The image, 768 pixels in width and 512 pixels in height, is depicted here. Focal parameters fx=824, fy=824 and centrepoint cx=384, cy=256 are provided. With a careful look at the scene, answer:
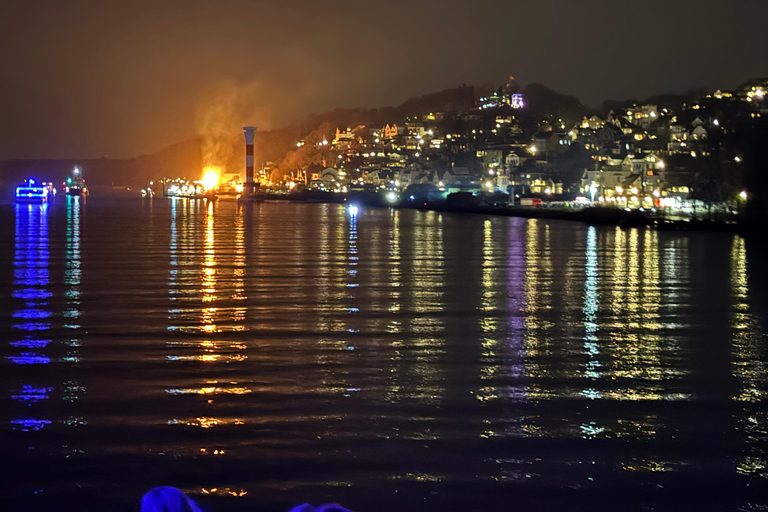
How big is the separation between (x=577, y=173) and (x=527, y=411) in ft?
299

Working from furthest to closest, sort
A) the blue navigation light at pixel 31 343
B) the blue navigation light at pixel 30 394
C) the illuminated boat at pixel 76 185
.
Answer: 1. the illuminated boat at pixel 76 185
2. the blue navigation light at pixel 31 343
3. the blue navigation light at pixel 30 394

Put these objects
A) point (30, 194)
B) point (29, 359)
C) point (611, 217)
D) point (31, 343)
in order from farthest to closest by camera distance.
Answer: point (30, 194)
point (611, 217)
point (31, 343)
point (29, 359)

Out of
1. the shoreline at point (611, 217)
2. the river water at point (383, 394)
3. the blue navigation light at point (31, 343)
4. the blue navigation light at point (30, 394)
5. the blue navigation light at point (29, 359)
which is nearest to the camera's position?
the river water at point (383, 394)

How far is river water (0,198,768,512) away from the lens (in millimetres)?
4441

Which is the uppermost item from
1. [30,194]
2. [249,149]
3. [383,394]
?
[249,149]

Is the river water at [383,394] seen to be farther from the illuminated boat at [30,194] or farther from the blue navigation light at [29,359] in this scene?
the illuminated boat at [30,194]

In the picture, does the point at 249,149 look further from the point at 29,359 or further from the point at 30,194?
the point at 29,359

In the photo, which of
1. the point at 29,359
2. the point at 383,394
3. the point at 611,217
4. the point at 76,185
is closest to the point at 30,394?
the point at 29,359

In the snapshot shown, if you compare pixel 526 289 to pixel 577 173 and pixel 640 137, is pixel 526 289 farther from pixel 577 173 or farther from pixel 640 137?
pixel 640 137

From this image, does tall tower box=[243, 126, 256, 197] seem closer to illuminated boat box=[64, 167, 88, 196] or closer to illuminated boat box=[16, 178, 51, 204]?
illuminated boat box=[64, 167, 88, 196]

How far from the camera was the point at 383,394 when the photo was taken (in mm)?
6410

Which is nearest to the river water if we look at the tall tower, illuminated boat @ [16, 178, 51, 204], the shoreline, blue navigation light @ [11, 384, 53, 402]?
blue navigation light @ [11, 384, 53, 402]

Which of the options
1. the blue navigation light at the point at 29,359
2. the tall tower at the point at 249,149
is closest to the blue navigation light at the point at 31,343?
the blue navigation light at the point at 29,359

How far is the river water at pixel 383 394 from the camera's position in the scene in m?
4.44
